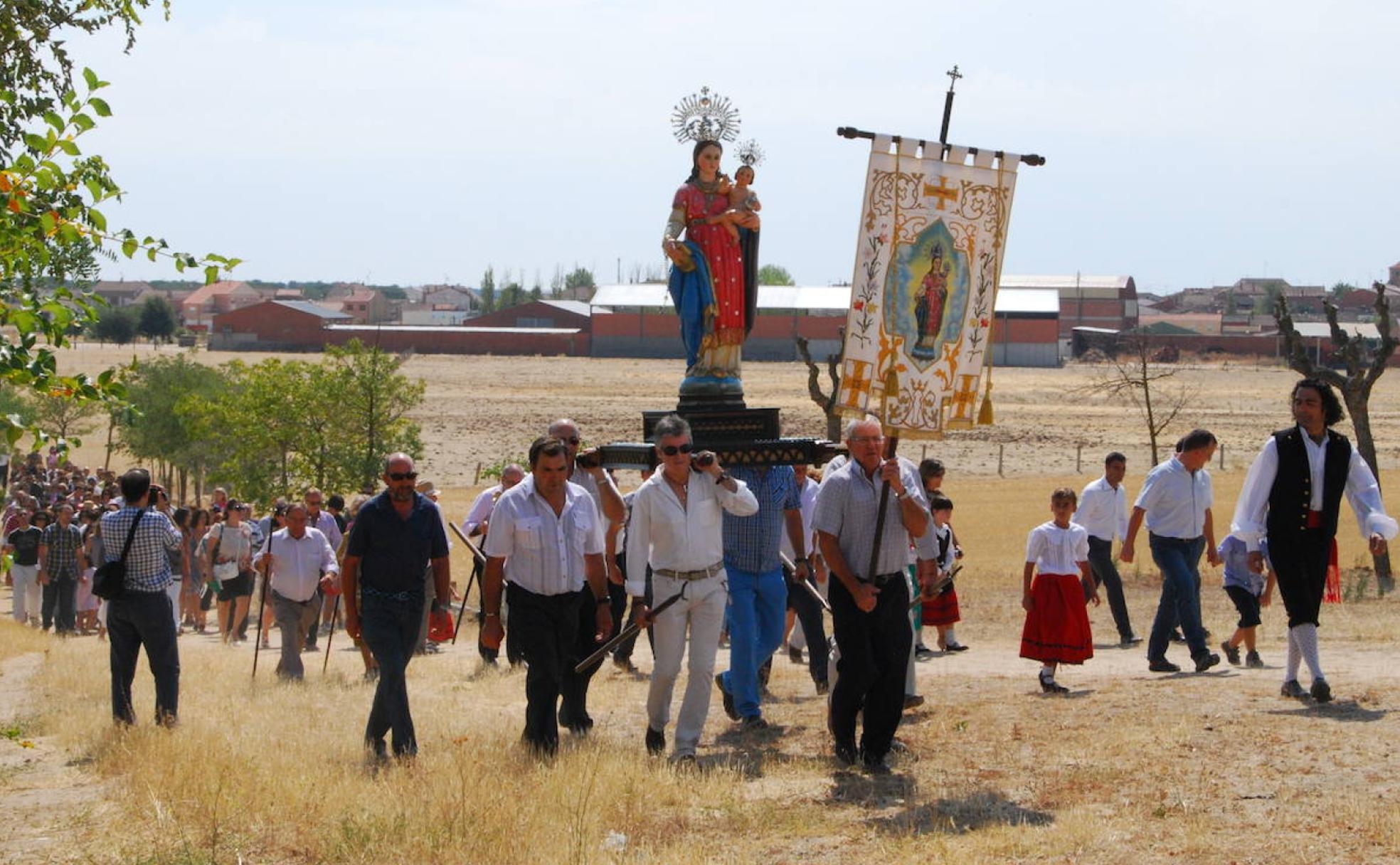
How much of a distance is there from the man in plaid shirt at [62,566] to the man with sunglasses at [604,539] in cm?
929

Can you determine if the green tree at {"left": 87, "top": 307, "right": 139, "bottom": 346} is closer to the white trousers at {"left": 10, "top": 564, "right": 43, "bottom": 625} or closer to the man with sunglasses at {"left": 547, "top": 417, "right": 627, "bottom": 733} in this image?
the white trousers at {"left": 10, "top": 564, "right": 43, "bottom": 625}

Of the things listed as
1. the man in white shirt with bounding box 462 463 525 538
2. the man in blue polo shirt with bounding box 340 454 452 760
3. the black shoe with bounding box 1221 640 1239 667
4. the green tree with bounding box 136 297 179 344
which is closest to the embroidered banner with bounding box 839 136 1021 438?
the man in blue polo shirt with bounding box 340 454 452 760

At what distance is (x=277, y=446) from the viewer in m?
31.9

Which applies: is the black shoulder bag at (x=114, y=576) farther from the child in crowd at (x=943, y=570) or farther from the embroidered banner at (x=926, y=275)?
the child in crowd at (x=943, y=570)

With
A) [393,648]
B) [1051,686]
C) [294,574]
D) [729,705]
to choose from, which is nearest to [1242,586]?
[1051,686]

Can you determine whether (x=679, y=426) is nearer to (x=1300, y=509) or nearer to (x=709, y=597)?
(x=709, y=597)

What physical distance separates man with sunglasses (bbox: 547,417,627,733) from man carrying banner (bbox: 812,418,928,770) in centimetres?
142

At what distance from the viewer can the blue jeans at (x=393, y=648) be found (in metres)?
9.43

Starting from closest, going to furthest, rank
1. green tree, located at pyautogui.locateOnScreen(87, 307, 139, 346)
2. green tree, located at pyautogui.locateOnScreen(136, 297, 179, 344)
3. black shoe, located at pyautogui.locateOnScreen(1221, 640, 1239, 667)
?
1. black shoe, located at pyautogui.locateOnScreen(1221, 640, 1239, 667)
2. green tree, located at pyautogui.locateOnScreen(87, 307, 139, 346)
3. green tree, located at pyautogui.locateOnScreen(136, 297, 179, 344)

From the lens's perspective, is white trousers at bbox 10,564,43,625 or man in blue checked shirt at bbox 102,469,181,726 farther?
Answer: white trousers at bbox 10,564,43,625

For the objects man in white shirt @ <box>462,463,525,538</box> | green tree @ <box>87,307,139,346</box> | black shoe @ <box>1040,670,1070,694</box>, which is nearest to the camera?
black shoe @ <box>1040,670,1070,694</box>

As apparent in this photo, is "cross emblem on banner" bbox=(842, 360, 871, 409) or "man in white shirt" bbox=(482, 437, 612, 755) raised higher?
"cross emblem on banner" bbox=(842, 360, 871, 409)

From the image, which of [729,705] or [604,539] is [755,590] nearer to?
[729,705]

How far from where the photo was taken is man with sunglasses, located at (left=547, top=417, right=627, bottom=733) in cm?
1015
